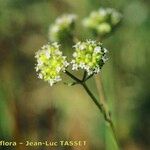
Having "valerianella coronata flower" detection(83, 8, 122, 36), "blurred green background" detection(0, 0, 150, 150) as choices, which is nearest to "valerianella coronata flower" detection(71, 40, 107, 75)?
"valerianella coronata flower" detection(83, 8, 122, 36)

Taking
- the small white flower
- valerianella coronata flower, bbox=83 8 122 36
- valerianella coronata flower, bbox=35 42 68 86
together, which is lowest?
valerianella coronata flower, bbox=35 42 68 86

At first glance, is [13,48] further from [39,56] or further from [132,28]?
[39,56]

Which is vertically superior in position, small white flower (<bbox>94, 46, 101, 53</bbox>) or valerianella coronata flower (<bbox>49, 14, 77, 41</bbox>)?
valerianella coronata flower (<bbox>49, 14, 77, 41</bbox>)

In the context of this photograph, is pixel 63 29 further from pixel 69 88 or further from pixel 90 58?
pixel 90 58

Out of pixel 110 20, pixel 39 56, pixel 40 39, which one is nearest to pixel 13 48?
pixel 40 39

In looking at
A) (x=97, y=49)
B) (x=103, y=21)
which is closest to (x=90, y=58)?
(x=97, y=49)

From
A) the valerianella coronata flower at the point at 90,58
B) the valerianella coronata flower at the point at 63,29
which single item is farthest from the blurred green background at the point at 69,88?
the valerianella coronata flower at the point at 90,58

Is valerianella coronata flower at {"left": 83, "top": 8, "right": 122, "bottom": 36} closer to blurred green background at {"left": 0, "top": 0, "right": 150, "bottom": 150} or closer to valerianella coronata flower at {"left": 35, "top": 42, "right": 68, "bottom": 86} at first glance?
blurred green background at {"left": 0, "top": 0, "right": 150, "bottom": 150}

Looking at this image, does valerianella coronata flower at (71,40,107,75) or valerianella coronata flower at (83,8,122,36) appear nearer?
valerianella coronata flower at (71,40,107,75)

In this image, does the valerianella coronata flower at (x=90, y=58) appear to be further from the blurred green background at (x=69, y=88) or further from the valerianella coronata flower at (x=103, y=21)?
the blurred green background at (x=69, y=88)
